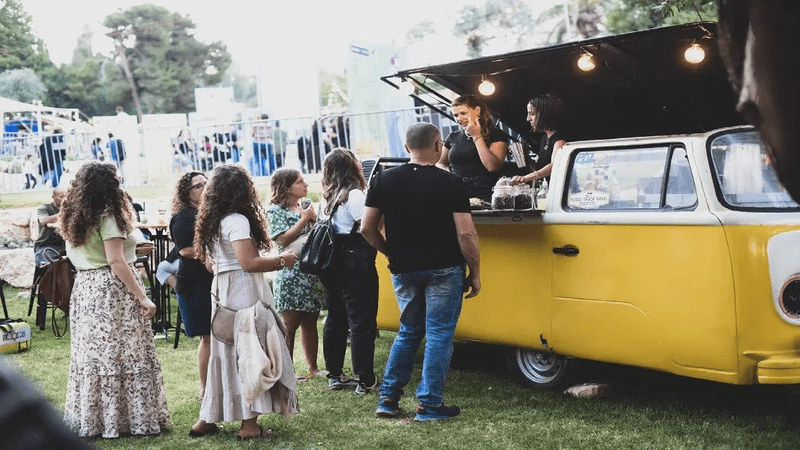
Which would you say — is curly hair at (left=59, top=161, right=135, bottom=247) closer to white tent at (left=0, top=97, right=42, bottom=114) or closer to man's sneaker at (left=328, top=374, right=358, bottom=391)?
man's sneaker at (left=328, top=374, right=358, bottom=391)

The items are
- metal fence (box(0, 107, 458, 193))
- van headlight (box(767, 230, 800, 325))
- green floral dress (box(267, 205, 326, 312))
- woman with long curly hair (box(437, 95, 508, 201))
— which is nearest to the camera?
van headlight (box(767, 230, 800, 325))

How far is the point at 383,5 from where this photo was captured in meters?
52.4

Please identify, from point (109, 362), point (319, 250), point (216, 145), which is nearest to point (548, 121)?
point (319, 250)

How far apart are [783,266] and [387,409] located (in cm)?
272

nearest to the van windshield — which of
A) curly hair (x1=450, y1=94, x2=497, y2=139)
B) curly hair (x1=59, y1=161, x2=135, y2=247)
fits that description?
curly hair (x1=450, y1=94, x2=497, y2=139)

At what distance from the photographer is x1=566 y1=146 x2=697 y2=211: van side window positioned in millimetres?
5891

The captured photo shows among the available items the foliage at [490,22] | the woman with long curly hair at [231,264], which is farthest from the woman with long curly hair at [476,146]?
the foliage at [490,22]

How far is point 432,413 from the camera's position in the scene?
6457 millimetres

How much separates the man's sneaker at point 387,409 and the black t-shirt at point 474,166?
205 centimetres

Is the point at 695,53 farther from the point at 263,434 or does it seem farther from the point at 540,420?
the point at 263,434

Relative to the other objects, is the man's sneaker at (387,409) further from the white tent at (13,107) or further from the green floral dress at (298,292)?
the white tent at (13,107)

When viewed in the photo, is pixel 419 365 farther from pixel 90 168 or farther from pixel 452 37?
pixel 452 37

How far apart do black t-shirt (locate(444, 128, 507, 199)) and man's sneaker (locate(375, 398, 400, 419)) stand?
2051 mm

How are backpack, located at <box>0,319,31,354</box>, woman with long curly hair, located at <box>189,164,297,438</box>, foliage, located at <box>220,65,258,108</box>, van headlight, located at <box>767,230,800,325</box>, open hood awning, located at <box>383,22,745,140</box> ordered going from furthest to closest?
1. foliage, located at <box>220,65,258,108</box>
2. backpack, located at <box>0,319,31,354</box>
3. open hood awning, located at <box>383,22,745,140</box>
4. woman with long curly hair, located at <box>189,164,297,438</box>
5. van headlight, located at <box>767,230,800,325</box>
